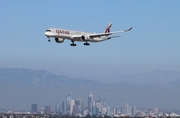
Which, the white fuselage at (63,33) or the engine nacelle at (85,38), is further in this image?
the engine nacelle at (85,38)

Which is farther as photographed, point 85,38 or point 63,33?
point 85,38

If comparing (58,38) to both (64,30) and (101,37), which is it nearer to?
(64,30)

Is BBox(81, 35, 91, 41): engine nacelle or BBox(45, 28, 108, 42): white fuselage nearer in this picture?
BBox(45, 28, 108, 42): white fuselage

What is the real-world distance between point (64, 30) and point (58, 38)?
2160 millimetres

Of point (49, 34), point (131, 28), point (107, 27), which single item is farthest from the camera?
point (107, 27)

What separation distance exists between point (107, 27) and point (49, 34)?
1205 inches

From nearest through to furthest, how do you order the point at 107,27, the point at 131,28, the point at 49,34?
the point at 131,28
the point at 49,34
the point at 107,27

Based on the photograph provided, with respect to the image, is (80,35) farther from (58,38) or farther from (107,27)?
(107,27)

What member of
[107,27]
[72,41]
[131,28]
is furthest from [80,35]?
[107,27]

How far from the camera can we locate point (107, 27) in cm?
16162

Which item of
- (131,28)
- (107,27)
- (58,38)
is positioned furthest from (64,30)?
(107,27)

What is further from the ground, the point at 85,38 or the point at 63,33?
the point at 63,33

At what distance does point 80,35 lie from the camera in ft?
449

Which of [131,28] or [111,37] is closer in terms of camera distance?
[131,28]
